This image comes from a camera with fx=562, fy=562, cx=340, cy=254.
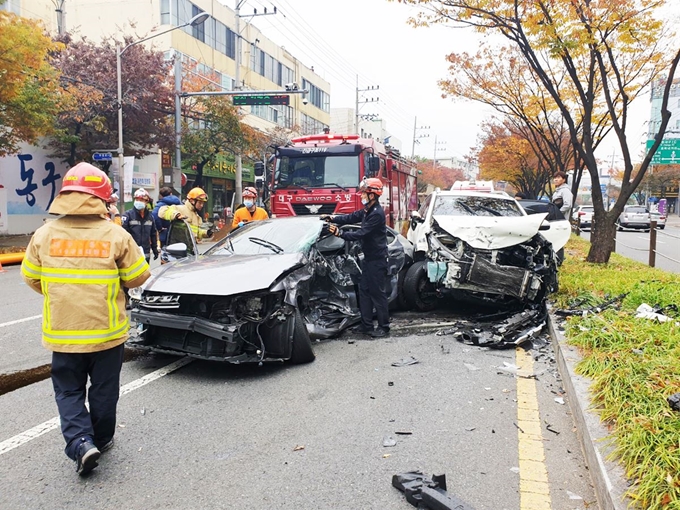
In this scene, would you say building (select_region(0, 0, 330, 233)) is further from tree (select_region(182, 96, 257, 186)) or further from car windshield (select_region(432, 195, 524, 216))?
car windshield (select_region(432, 195, 524, 216))

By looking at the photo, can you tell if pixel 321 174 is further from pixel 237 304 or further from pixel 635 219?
pixel 635 219

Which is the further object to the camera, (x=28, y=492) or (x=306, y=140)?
(x=306, y=140)

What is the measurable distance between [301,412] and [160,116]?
2307cm

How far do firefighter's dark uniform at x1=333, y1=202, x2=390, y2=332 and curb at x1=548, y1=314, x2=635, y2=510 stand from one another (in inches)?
82.6

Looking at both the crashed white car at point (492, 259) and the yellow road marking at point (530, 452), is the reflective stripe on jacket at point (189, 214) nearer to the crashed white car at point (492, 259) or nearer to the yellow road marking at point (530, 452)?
the crashed white car at point (492, 259)

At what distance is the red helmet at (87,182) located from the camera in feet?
10.3

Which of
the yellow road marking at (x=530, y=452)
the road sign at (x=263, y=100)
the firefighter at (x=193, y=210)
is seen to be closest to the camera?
the yellow road marking at (x=530, y=452)

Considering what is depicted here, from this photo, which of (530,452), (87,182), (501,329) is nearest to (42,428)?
(87,182)

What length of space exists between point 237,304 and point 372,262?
7.12 ft

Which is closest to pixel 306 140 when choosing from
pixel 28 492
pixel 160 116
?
pixel 28 492

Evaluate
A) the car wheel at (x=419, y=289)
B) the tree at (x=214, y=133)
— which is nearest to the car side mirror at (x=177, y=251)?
the car wheel at (x=419, y=289)

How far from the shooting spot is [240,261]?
5.43m

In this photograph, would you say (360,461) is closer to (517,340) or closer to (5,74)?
(517,340)

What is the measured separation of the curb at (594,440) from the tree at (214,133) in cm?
2354
